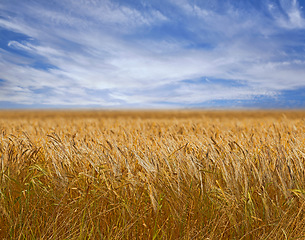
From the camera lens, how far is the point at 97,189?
84.3 inches

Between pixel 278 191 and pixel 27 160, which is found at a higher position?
pixel 27 160

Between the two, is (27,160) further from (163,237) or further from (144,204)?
(163,237)

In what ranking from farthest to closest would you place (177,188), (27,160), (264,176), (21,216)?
(27,160)
(264,176)
(177,188)
(21,216)

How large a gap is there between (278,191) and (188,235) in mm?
1154

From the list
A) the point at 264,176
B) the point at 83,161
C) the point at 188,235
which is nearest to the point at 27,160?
the point at 83,161

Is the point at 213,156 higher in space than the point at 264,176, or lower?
higher

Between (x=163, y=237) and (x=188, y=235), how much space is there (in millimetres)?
224

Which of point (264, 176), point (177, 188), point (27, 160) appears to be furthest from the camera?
point (27, 160)

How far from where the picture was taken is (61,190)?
230 centimetres

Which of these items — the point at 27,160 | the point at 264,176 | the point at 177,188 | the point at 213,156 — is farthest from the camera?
the point at 27,160

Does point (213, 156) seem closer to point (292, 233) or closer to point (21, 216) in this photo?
Result: point (292, 233)

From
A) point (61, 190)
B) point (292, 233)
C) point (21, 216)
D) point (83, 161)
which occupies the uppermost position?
point (83, 161)

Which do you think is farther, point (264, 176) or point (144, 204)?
point (264, 176)

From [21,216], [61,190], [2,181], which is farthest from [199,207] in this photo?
[2,181]
